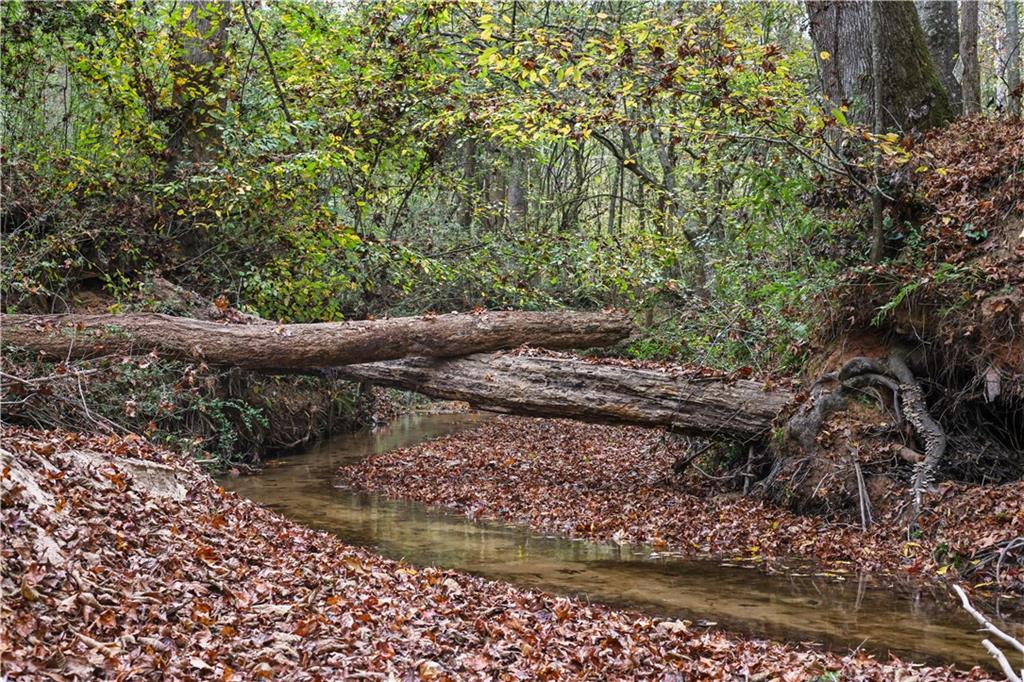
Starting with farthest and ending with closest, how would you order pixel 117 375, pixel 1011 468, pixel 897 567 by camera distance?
pixel 117 375
pixel 1011 468
pixel 897 567

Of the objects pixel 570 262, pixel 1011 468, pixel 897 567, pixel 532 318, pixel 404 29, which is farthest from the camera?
pixel 570 262

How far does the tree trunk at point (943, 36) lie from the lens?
12.8 m

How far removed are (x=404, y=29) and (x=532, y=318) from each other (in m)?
6.48

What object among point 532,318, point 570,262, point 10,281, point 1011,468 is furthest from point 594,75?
point 10,281

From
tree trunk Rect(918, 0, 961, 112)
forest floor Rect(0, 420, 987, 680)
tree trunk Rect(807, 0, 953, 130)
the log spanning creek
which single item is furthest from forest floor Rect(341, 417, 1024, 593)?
tree trunk Rect(918, 0, 961, 112)

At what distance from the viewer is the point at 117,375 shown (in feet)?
35.1

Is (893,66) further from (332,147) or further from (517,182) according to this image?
(517,182)

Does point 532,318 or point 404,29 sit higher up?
point 404,29

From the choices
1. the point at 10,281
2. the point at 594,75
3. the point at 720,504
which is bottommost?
the point at 720,504

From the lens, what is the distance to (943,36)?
13125mm

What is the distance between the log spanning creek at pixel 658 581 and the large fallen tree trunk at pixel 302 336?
6.20 ft

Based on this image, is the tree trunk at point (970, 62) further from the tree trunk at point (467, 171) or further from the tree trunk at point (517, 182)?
the tree trunk at point (517, 182)

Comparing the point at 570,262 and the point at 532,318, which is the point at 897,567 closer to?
the point at 532,318

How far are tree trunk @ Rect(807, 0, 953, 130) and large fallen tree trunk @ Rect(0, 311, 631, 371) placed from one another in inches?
180
